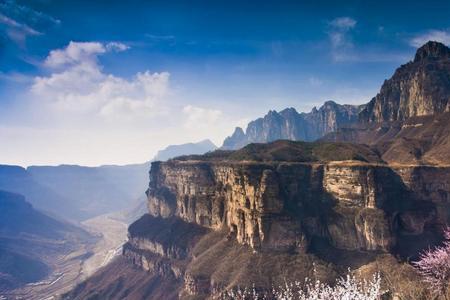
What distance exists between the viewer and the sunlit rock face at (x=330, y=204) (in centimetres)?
12269

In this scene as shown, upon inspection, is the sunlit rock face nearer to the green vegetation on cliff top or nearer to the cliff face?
the cliff face

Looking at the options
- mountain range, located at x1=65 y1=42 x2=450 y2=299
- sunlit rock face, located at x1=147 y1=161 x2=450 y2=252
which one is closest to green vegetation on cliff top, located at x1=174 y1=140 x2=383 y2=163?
mountain range, located at x1=65 y1=42 x2=450 y2=299

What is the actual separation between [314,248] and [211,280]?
110ft

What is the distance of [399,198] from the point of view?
132000mm

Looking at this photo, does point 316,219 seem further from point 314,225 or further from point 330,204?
point 330,204

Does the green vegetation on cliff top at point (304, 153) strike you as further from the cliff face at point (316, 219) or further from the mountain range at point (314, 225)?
the cliff face at point (316, 219)

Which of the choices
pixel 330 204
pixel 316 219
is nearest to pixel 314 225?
pixel 316 219

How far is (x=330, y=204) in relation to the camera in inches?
5221

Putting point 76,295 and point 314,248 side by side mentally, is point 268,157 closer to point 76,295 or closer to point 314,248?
point 314,248

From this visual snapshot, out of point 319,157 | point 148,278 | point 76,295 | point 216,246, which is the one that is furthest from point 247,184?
point 76,295

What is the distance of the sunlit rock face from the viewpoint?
4830 inches

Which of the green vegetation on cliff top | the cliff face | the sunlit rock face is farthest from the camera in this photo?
the green vegetation on cliff top

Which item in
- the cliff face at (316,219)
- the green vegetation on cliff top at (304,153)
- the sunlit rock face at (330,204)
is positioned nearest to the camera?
the cliff face at (316,219)

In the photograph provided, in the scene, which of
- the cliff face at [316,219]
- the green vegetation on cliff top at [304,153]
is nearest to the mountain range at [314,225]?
the cliff face at [316,219]
